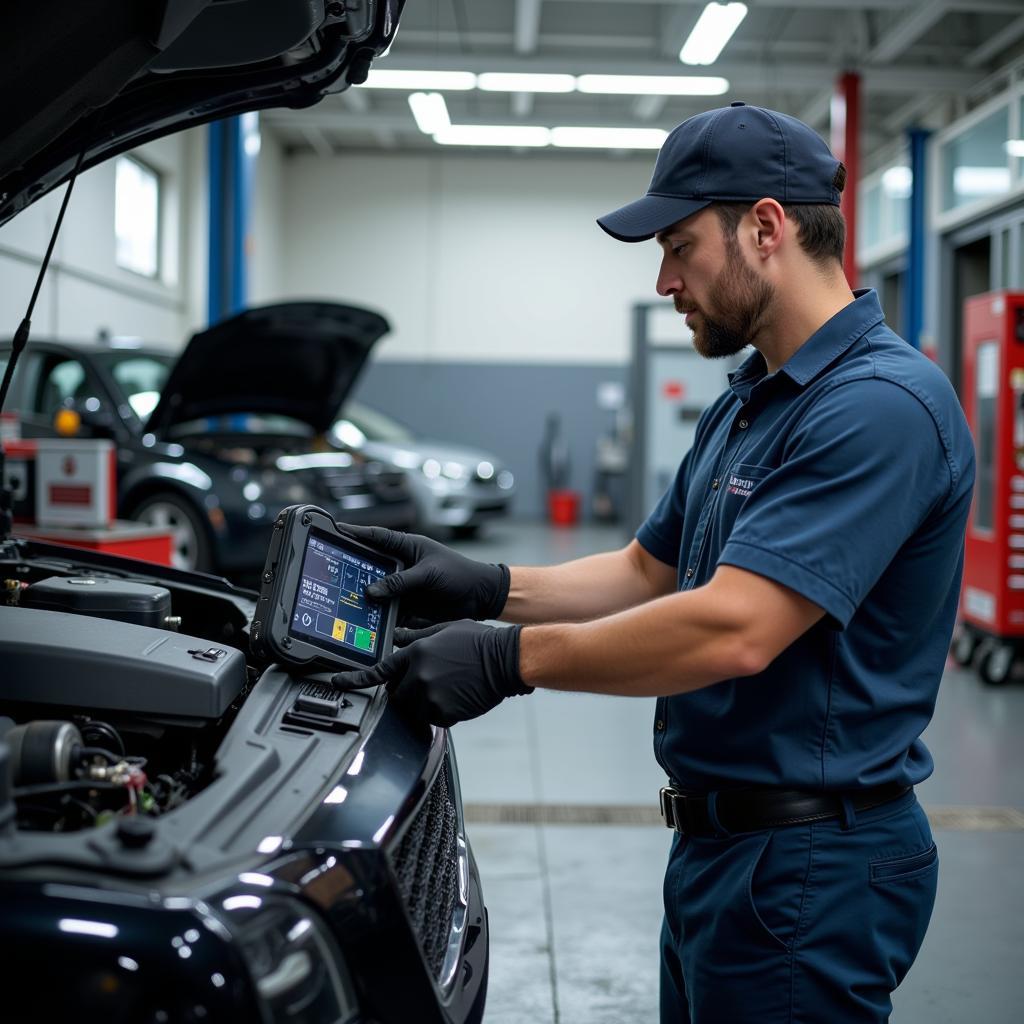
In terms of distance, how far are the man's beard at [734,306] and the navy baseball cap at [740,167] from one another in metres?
0.07

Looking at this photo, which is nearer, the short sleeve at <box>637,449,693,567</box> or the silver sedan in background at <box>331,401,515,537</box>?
the short sleeve at <box>637,449,693,567</box>

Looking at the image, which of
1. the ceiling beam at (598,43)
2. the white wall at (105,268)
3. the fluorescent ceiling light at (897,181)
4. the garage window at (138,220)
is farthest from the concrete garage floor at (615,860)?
the fluorescent ceiling light at (897,181)

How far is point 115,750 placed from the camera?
4.67 ft

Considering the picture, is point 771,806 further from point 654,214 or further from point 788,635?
point 654,214

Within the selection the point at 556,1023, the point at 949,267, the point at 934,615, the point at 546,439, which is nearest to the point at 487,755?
the point at 556,1023

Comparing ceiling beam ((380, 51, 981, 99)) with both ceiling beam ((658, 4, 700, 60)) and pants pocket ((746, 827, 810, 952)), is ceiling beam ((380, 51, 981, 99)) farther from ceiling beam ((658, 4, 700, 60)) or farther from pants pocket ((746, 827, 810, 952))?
pants pocket ((746, 827, 810, 952))

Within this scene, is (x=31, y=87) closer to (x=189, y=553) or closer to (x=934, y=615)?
(x=934, y=615)

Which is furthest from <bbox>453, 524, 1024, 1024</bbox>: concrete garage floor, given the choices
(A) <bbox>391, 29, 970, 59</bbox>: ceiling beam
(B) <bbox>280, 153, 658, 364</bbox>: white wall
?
(B) <bbox>280, 153, 658, 364</bbox>: white wall

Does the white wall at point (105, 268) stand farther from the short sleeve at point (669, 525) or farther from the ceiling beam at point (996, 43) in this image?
the ceiling beam at point (996, 43)

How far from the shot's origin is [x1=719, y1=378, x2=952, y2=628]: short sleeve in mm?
1261

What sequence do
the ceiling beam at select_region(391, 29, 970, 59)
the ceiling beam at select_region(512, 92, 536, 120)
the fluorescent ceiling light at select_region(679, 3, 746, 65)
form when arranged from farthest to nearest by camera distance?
the ceiling beam at select_region(512, 92, 536, 120) < the ceiling beam at select_region(391, 29, 970, 59) < the fluorescent ceiling light at select_region(679, 3, 746, 65)

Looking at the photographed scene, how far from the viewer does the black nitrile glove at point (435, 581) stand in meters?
1.73

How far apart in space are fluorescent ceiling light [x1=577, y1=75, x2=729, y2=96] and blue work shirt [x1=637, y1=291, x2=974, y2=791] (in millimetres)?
9501

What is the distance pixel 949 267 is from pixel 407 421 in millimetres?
7467
